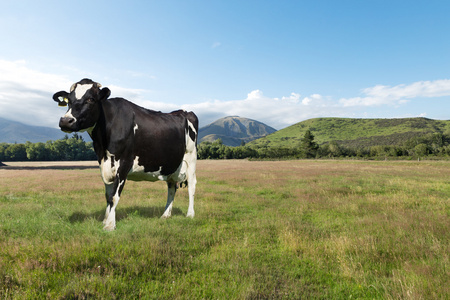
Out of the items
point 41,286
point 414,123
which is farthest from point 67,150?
point 414,123

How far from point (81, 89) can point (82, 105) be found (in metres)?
0.42

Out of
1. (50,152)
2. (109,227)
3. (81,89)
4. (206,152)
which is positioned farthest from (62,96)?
(50,152)

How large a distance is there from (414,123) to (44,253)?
832ft

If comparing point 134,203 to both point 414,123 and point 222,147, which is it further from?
point 414,123

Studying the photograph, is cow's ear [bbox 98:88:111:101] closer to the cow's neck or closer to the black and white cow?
the black and white cow

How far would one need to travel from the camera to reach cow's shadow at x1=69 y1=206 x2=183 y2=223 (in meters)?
7.52

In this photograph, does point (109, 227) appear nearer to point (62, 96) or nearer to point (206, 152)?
point (62, 96)

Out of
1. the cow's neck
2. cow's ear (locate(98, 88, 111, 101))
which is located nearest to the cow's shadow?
the cow's neck

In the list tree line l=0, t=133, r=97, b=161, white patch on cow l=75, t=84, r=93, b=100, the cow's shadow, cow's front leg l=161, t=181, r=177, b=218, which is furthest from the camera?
tree line l=0, t=133, r=97, b=161

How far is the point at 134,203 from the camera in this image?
402 inches

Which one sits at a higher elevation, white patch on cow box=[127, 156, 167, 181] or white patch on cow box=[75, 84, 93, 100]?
white patch on cow box=[75, 84, 93, 100]

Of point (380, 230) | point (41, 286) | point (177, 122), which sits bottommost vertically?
point (380, 230)

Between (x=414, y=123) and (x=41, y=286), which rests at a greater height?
(x=414, y=123)

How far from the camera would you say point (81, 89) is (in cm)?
586
